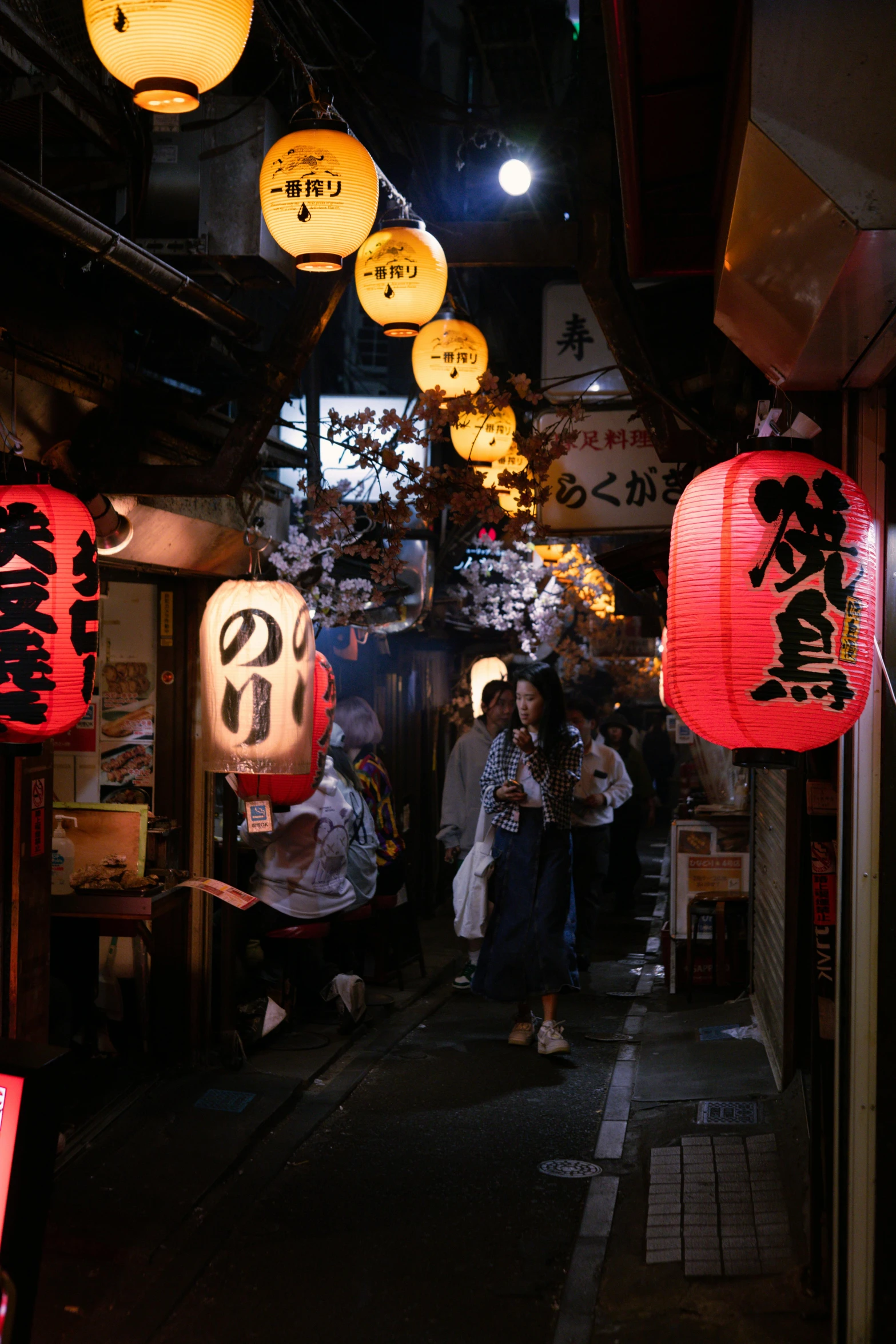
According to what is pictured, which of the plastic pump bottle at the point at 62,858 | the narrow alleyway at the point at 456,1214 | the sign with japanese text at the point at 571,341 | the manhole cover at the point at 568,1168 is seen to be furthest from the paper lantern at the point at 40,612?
the sign with japanese text at the point at 571,341

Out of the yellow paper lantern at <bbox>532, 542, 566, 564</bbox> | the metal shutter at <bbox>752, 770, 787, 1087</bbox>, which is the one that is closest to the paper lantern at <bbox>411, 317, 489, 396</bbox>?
the metal shutter at <bbox>752, 770, 787, 1087</bbox>

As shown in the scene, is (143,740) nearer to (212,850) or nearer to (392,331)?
(212,850)

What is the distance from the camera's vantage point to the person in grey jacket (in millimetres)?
13398

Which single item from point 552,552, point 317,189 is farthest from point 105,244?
point 552,552

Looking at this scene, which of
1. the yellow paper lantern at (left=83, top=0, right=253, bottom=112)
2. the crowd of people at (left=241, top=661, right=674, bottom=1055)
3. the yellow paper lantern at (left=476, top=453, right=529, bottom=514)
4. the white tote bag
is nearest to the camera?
the yellow paper lantern at (left=83, top=0, right=253, bottom=112)

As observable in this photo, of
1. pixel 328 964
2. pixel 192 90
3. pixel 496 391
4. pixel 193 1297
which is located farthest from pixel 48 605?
pixel 328 964

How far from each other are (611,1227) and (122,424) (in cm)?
650

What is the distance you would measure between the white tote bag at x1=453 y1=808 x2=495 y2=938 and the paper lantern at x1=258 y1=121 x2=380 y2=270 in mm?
5823

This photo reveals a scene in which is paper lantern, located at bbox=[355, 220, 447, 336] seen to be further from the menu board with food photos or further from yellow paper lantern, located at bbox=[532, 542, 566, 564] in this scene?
yellow paper lantern, located at bbox=[532, 542, 566, 564]

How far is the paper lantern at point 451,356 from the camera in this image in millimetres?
10273

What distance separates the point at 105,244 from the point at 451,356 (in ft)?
14.4

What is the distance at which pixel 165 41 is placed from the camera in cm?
446

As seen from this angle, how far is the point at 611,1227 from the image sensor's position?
689 centimetres

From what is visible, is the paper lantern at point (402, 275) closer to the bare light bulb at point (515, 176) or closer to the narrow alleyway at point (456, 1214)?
the bare light bulb at point (515, 176)
